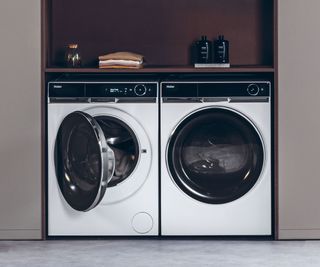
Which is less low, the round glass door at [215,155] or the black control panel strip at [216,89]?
the black control panel strip at [216,89]

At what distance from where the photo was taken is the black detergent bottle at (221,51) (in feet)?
16.7

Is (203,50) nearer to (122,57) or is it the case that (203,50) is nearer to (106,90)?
(122,57)

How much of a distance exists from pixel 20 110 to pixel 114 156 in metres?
0.57

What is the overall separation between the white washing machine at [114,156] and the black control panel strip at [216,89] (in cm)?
9

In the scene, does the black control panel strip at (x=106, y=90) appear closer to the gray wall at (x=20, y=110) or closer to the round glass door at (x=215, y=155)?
the gray wall at (x=20, y=110)

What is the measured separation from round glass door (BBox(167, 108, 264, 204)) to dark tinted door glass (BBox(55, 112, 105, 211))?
1.44ft

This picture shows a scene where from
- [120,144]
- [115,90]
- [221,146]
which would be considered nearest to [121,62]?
[115,90]

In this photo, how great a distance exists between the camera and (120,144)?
4.91 m

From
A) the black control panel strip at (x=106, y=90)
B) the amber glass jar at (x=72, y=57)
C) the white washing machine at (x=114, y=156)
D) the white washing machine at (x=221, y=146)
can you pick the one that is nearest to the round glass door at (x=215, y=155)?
the white washing machine at (x=221, y=146)

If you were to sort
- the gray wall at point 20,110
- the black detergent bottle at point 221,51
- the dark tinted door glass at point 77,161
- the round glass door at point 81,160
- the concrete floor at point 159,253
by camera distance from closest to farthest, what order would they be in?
the concrete floor at point 159,253, the round glass door at point 81,160, the dark tinted door glass at point 77,161, the gray wall at point 20,110, the black detergent bottle at point 221,51

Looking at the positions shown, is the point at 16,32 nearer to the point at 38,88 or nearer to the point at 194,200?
the point at 38,88

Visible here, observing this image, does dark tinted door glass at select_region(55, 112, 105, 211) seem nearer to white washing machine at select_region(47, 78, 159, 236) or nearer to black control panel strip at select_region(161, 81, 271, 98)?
white washing machine at select_region(47, 78, 159, 236)

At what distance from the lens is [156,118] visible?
487 centimetres

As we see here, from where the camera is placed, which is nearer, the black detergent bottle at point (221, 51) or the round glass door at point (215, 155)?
the round glass door at point (215, 155)
